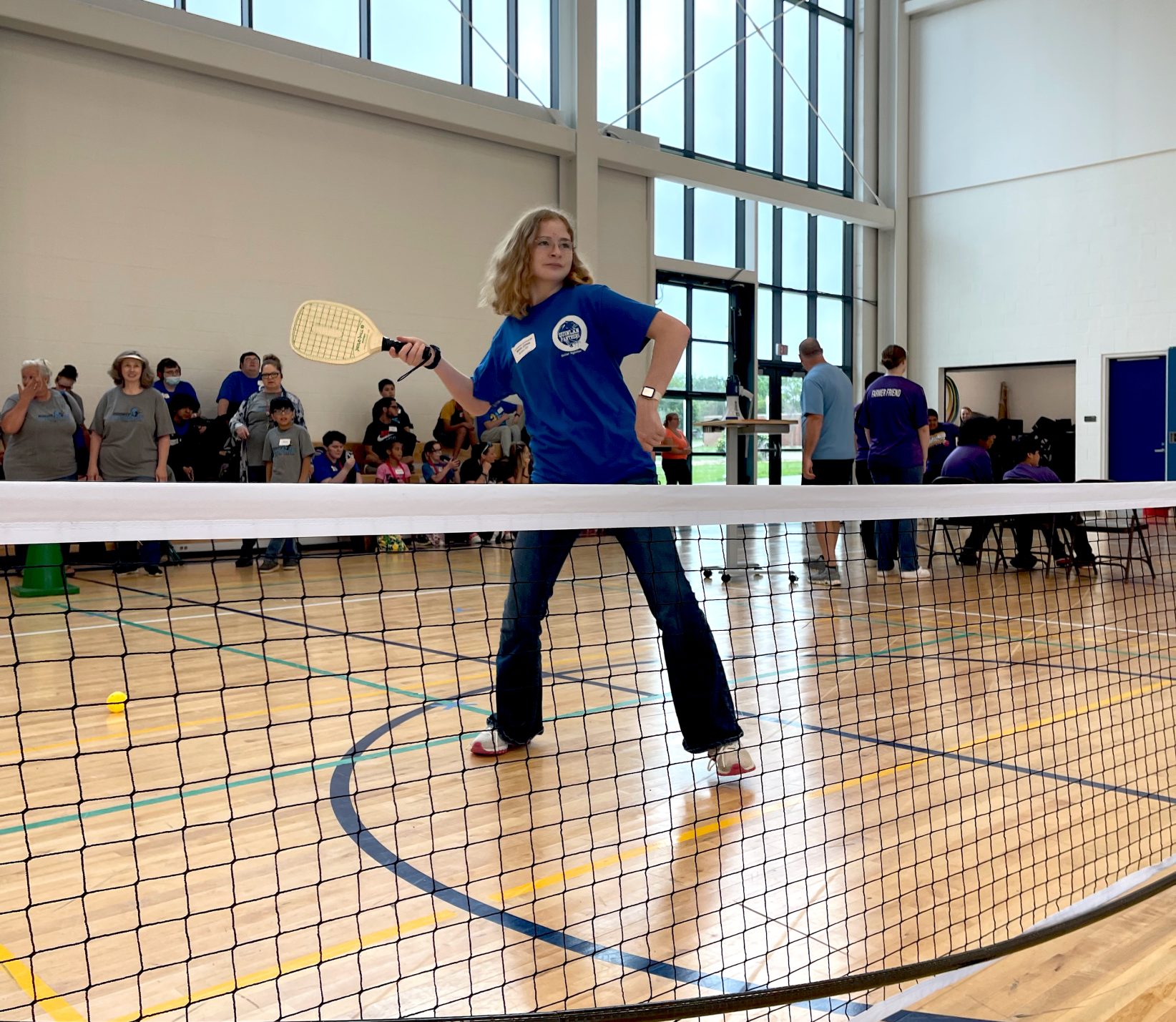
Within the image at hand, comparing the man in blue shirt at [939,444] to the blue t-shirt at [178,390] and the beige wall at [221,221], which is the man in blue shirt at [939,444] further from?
the blue t-shirt at [178,390]

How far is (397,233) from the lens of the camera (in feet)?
39.3

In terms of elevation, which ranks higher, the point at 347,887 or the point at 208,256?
the point at 208,256

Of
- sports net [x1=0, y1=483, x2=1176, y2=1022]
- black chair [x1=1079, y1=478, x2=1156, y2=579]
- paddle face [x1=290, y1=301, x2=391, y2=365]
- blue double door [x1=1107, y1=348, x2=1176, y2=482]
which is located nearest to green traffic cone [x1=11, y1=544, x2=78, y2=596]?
sports net [x1=0, y1=483, x2=1176, y2=1022]

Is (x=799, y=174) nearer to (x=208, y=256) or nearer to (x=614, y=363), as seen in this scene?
(x=208, y=256)

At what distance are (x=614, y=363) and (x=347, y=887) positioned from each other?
160cm

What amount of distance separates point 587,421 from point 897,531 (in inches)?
231

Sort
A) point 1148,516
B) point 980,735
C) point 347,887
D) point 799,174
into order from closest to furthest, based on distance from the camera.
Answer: point 347,887
point 980,735
point 1148,516
point 799,174

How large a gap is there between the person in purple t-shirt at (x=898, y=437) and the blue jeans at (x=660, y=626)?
18.0 ft

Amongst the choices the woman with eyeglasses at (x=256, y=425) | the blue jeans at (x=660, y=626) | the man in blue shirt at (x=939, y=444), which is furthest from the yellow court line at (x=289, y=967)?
the man in blue shirt at (x=939, y=444)

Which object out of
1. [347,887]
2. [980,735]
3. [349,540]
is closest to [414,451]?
[349,540]

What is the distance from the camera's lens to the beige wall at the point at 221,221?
9.48 meters

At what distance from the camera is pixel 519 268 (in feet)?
10.2

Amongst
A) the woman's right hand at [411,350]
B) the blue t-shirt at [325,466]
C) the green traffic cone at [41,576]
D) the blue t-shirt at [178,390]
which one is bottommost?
the green traffic cone at [41,576]

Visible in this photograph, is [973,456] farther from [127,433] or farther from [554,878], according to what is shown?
[554,878]
